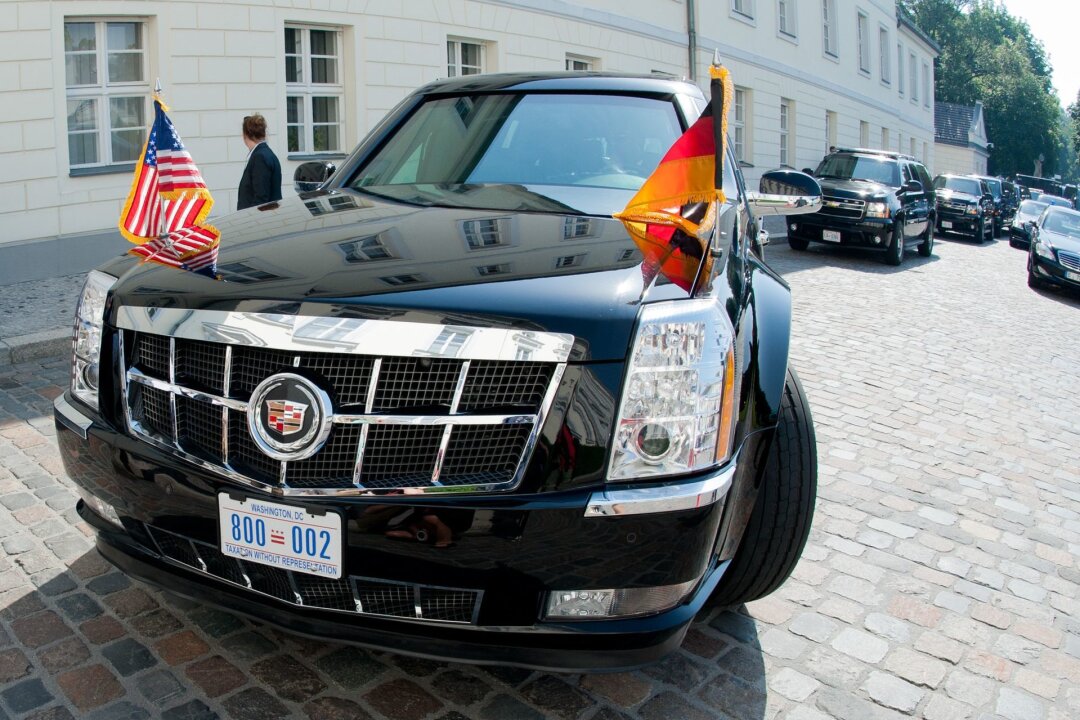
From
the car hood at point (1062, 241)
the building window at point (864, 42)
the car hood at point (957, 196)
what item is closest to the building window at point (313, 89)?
the car hood at point (1062, 241)

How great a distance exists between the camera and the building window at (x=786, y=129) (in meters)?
26.5

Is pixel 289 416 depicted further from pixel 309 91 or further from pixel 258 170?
pixel 309 91

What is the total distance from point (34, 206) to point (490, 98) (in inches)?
288

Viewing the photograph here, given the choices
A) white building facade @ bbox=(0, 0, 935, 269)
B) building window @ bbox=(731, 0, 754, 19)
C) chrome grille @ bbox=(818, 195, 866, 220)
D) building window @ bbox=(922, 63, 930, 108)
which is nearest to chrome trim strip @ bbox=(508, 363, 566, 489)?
white building facade @ bbox=(0, 0, 935, 269)

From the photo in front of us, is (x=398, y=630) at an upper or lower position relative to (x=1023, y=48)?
lower

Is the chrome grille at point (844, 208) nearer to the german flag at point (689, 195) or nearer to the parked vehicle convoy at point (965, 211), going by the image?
the parked vehicle convoy at point (965, 211)

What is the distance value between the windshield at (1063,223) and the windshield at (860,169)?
9.53ft

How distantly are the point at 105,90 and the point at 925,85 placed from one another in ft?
137

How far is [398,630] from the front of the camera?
221cm

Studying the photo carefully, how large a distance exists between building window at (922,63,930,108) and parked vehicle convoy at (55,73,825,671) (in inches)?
1819

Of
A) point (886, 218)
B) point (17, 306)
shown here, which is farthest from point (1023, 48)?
point (17, 306)

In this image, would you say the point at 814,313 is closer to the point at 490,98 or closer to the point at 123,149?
the point at 490,98

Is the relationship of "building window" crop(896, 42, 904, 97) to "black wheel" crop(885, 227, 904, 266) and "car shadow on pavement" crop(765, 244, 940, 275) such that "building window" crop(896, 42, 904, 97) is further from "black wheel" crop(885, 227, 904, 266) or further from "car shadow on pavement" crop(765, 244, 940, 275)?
"black wheel" crop(885, 227, 904, 266)

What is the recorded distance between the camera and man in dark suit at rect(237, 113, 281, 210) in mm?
8594
